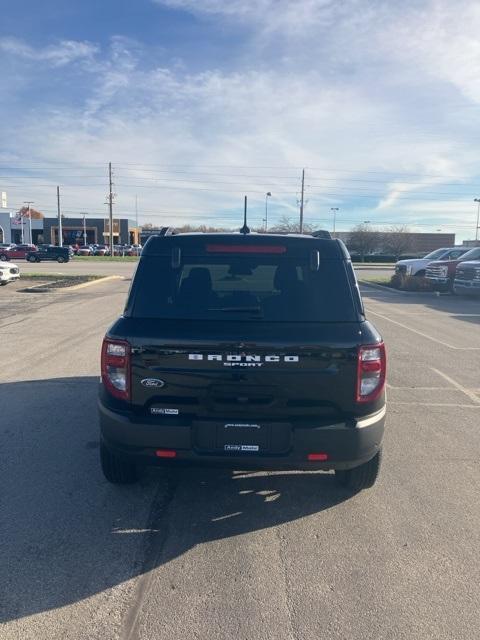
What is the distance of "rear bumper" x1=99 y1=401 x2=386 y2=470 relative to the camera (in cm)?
333

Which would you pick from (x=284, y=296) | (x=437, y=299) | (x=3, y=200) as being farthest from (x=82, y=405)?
(x=3, y=200)

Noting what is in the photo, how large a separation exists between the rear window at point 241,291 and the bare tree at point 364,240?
7960cm

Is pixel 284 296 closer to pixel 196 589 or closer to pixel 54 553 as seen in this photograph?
pixel 196 589

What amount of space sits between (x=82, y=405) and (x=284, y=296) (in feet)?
11.5

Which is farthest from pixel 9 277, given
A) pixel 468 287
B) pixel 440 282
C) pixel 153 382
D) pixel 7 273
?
pixel 153 382

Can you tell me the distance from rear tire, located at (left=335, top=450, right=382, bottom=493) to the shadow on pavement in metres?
0.09

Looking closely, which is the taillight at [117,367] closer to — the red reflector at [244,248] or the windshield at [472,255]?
the red reflector at [244,248]

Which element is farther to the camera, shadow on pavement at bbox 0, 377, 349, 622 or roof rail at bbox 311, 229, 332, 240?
roof rail at bbox 311, 229, 332, 240

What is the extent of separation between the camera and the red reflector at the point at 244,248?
146 inches

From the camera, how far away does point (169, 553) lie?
327 centimetres

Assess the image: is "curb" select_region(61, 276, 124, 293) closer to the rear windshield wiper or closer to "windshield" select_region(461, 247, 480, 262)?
"windshield" select_region(461, 247, 480, 262)

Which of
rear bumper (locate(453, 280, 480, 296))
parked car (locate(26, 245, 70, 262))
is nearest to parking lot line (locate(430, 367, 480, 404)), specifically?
rear bumper (locate(453, 280, 480, 296))

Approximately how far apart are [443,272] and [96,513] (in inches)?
804

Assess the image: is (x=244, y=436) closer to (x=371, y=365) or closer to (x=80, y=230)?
(x=371, y=365)
